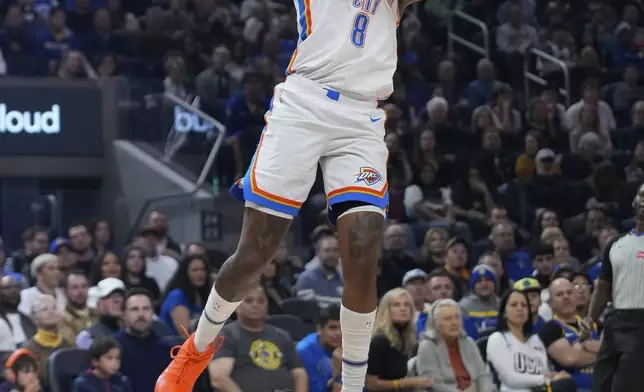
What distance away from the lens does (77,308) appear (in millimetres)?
9398

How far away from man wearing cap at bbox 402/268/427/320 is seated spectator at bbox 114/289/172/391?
2274 mm

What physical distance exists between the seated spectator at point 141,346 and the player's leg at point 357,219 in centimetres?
325

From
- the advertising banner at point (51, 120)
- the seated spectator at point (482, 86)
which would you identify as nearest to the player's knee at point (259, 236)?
the advertising banner at point (51, 120)

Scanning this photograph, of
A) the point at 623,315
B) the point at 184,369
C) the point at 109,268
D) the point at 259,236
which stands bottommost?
the point at 109,268

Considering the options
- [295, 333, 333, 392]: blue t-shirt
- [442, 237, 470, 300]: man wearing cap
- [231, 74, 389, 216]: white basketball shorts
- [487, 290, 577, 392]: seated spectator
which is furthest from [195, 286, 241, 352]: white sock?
[442, 237, 470, 300]: man wearing cap

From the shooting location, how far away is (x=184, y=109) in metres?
13.1

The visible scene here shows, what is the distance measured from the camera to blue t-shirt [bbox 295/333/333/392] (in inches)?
334

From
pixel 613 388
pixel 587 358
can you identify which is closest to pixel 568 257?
pixel 587 358

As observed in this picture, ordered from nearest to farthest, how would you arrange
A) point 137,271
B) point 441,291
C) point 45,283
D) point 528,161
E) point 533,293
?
point 533,293 < point 45,283 < point 441,291 < point 137,271 < point 528,161

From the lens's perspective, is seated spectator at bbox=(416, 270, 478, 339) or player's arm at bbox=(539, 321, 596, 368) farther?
seated spectator at bbox=(416, 270, 478, 339)

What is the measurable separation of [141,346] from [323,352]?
3.92 feet

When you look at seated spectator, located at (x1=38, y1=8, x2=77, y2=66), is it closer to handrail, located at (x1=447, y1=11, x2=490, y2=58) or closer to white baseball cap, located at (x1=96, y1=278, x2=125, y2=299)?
handrail, located at (x1=447, y1=11, x2=490, y2=58)

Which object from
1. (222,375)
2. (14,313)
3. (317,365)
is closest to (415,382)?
(317,365)

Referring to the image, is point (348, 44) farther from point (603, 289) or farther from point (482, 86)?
point (482, 86)
